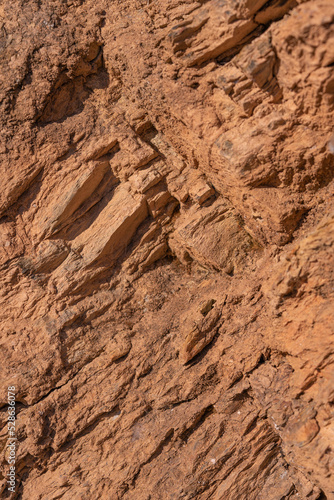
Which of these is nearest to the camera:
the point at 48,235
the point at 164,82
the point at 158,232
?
the point at 164,82

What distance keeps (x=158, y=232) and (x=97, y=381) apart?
2086mm

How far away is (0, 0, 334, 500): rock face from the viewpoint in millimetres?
4652

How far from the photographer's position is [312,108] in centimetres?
418

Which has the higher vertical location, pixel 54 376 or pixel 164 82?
pixel 164 82

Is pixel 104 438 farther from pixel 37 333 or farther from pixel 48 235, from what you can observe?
pixel 48 235

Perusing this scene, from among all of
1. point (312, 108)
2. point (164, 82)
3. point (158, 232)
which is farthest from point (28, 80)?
point (312, 108)

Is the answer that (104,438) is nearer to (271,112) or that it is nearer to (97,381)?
(97,381)

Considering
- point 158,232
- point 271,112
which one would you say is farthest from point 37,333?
point 271,112

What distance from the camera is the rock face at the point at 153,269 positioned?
4.65 metres

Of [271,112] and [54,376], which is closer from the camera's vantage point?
[271,112]

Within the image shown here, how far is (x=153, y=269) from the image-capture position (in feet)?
18.8

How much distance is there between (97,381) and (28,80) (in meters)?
3.91

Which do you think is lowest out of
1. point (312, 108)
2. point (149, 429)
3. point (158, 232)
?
point (149, 429)

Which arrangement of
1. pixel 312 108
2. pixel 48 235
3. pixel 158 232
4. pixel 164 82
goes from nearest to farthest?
pixel 312 108 < pixel 164 82 < pixel 48 235 < pixel 158 232
